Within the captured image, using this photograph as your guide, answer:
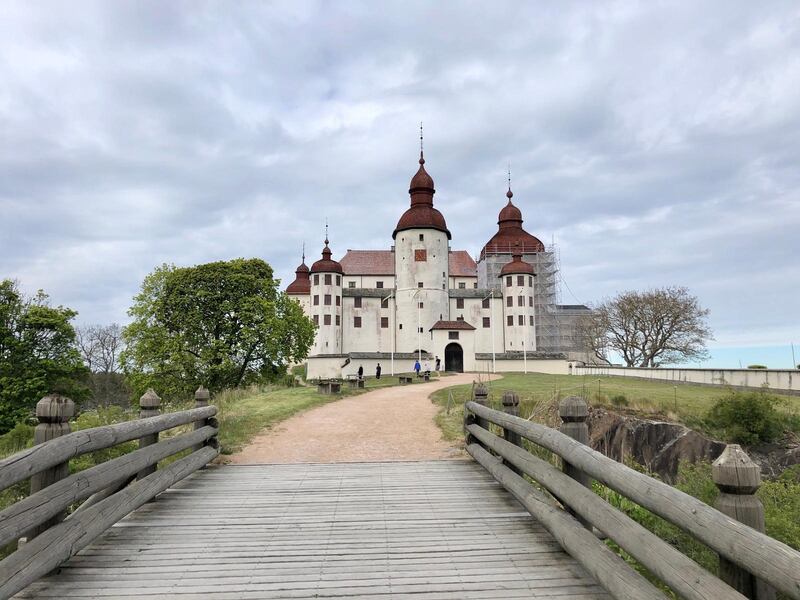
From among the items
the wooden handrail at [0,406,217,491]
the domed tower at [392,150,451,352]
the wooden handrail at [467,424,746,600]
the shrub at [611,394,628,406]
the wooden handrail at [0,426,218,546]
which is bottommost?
the shrub at [611,394,628,406]

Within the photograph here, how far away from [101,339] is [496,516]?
61.3 metres

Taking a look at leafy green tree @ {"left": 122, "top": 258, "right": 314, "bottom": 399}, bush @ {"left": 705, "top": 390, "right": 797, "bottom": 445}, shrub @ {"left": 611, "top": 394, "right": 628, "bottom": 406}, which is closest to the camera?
bush @ {"left": 705, "top": 390, "right": 797, "bottom": 445}

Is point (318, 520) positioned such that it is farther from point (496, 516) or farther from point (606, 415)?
point (606, 415)

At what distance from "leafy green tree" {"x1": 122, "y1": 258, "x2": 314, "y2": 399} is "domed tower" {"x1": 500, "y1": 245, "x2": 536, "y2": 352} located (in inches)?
1193

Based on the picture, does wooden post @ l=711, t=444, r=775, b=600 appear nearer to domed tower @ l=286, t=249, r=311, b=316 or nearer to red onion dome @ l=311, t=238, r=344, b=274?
red onion dome @ l=311, t=238, r=344, b=274

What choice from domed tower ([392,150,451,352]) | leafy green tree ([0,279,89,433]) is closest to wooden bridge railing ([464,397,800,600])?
leafy green tree ([0,279,89,433])

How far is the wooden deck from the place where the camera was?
4047 millimetres

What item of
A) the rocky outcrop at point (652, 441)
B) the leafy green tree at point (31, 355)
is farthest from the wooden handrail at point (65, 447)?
the leafy green tree at point (31, 355)

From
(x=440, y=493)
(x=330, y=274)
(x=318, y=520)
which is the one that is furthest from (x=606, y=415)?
(x=330, y=274)

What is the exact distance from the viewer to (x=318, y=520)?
5.82 metres

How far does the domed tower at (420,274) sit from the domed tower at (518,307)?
6.77 m

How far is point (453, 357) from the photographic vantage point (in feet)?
170

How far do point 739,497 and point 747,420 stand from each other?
1909 centimetres

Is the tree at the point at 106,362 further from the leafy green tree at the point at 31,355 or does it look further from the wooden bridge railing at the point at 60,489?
the wooden bridge railing at the point at 60,489
